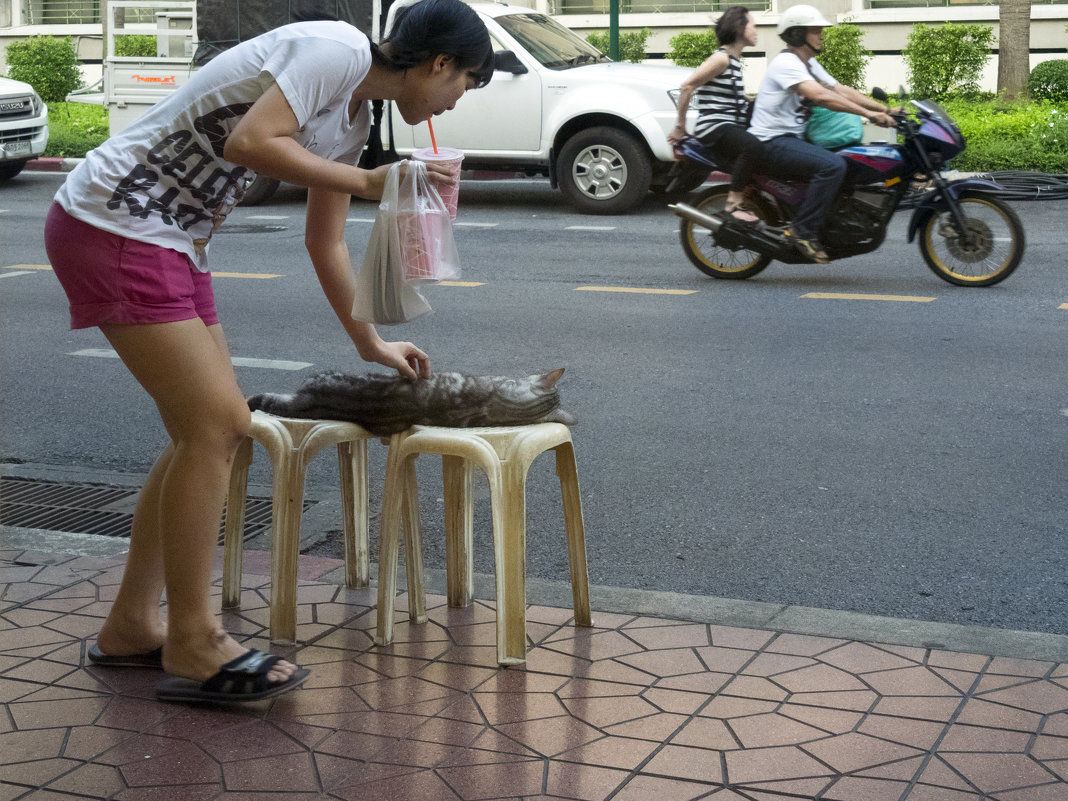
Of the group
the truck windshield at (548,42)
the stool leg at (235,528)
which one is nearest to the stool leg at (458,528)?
the stool leg at (235,528)

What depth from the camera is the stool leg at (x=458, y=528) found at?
3.85 metres

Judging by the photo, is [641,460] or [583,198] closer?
[641,460]

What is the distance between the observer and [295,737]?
3135 mm

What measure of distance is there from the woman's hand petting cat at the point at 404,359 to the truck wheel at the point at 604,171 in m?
9.55

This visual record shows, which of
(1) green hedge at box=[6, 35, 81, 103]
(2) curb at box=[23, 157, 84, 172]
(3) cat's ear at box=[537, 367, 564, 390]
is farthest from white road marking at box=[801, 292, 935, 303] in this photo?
(1) green hedge at box=[6, 35, 81, 103]

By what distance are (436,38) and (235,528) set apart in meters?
1.56

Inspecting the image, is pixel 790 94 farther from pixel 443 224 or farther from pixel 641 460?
pixel 443 224

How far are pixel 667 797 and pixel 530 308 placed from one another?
6.22 meters

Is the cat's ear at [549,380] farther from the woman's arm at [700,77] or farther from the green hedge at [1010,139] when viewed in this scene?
the green hedge at [1010,139]

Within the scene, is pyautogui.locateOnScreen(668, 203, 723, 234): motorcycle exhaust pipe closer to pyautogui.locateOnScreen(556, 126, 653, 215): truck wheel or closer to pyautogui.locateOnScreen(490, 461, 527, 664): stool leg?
pyautogui.locateOnScreen(556, 126, 653, 215): truck wheel

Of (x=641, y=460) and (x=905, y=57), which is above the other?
(x=905, y=57)

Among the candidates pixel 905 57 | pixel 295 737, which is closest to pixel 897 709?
pixel 295 737

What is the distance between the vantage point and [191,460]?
322cm

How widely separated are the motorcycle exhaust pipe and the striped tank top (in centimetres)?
57
